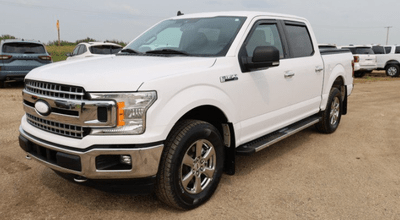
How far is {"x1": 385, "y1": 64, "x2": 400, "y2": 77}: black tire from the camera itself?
19.7 meters

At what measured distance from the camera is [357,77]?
20.1 m

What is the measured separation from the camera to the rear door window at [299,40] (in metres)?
4.70

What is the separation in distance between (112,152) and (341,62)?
4.74 metres

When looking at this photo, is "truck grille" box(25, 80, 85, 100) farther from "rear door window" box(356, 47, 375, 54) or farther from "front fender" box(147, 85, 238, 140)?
"rear door window" box(356, 47, 375, 54)

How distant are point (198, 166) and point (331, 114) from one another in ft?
11.8

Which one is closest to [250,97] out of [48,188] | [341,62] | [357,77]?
[48,188]

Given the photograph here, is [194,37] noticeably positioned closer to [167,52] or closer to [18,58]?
[167,52]

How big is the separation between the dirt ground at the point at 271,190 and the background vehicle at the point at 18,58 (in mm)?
6732

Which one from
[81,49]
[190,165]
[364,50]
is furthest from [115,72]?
[364,50]

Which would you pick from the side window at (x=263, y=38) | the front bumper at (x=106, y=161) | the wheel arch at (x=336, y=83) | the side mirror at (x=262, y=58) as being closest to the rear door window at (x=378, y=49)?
the wheel arch at (x=336, y=83)

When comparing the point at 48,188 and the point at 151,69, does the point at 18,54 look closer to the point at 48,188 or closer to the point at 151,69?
the point at 48,188

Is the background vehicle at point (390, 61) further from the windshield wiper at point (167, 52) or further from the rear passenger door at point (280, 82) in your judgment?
the windshield wiper at point (167, 52)

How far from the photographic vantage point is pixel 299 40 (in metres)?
4.95

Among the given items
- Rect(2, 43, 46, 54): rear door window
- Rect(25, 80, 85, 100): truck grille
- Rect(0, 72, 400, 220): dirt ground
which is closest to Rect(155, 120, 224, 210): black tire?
Rect(0, 72, 400, 220): dirt ground
